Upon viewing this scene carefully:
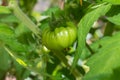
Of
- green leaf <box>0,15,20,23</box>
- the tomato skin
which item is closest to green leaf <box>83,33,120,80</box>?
the tomato skin

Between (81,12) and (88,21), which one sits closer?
(88,21)

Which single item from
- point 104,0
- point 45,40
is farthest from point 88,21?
point 45,40

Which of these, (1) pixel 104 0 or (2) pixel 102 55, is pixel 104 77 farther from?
(1) pixel 104 0

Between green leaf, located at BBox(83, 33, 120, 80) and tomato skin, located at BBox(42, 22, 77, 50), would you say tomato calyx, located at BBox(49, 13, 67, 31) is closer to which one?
tomato skin, located at BBox(42, 22, 77, 50)

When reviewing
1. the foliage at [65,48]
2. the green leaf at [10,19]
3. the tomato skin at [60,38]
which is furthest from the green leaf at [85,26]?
the green leaf at [10,19]

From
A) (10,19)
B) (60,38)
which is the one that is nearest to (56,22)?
(60,38)

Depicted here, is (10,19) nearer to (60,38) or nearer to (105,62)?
(60,38)
